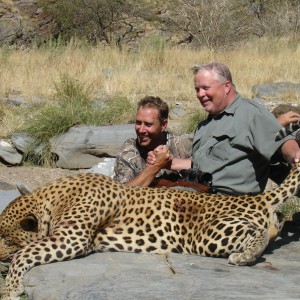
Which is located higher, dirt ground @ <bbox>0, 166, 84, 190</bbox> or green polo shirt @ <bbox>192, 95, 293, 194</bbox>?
green polo shirt @ <bbox>192, 95, 293, 194</bbox>

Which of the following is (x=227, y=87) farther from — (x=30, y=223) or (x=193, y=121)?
(x=193, y=121)

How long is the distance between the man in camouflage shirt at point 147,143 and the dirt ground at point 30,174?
4.02 metres

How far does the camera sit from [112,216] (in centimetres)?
580

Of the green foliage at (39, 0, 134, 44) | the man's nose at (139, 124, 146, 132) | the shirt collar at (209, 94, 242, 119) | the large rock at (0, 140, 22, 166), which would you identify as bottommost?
the large rock at (0, 140, 22, 166)

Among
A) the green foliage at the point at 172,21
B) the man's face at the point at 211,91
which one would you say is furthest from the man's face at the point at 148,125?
the green foliage at the point at 172,21

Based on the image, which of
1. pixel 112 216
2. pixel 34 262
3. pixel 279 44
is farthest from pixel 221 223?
pixel 279 44

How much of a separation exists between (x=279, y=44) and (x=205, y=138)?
1417cm

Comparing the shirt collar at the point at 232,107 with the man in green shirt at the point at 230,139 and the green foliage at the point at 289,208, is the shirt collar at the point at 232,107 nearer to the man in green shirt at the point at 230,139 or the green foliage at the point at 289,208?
the man in green shirt at the point at 230,139

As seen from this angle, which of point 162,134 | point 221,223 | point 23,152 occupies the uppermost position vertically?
point 162,134

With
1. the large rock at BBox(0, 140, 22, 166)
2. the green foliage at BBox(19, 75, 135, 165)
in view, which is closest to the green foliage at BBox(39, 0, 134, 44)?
the green foliage at BBox(19, 75, 135, 165)

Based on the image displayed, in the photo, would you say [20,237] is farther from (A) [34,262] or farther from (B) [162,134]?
(B) [162,134]

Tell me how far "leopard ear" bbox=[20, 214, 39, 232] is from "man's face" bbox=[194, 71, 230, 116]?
175 cm

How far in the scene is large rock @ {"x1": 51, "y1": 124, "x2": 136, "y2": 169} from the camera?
11.1 m

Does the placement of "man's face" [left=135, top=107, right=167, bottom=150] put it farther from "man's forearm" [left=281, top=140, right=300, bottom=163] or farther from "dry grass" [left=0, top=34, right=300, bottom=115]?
"dry grass" [left=0, top=34, right=300, bottom=115]
